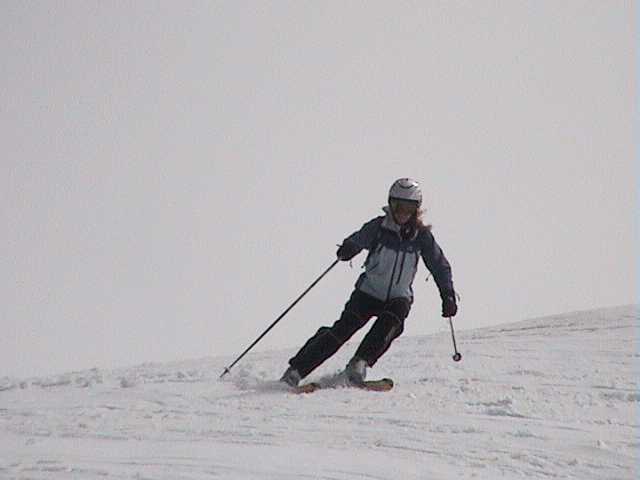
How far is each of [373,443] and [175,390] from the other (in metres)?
2.32

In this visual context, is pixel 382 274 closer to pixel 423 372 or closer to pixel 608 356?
pixel 423 372

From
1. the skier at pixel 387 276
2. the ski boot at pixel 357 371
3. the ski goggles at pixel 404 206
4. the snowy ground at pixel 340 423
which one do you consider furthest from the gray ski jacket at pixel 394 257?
the snowy ground at pixel 340 423

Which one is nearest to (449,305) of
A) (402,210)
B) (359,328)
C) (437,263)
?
(437,263)

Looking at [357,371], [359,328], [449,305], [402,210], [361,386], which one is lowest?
[361,386]

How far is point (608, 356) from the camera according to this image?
7.50 m

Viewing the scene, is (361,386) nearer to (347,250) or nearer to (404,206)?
(347,250)

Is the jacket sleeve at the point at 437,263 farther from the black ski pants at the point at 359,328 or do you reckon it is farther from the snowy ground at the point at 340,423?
the snowy ground at the point at 340,423

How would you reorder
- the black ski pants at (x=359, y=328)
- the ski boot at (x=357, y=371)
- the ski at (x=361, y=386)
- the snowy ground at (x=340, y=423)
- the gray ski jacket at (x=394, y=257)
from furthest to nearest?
the gray ski jacket at (x=394, y=257) < the black ski pants at (x=359, y=328) < the ski boot at (x=357, y=371) < the ski at (x=361, y=386) < the snowy ground at (x=340, y=423)

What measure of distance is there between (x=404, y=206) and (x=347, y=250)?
0.61 meters

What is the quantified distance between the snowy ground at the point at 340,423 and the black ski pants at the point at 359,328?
34 centimetres

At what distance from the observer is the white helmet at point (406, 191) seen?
659 centimetres

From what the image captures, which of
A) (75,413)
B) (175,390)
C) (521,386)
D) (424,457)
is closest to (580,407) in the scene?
(521,386)

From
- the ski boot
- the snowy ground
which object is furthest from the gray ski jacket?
the snowy ground

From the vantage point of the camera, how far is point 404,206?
6609mm
